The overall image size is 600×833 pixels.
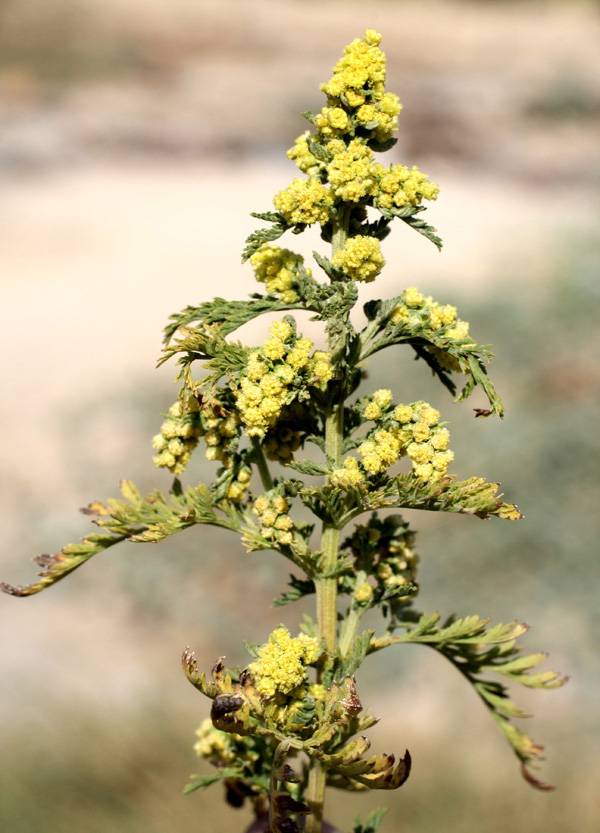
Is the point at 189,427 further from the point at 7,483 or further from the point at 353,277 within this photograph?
the point at 7,483

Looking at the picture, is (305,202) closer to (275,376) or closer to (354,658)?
(275,376)

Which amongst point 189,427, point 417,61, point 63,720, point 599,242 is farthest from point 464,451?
point 417,61

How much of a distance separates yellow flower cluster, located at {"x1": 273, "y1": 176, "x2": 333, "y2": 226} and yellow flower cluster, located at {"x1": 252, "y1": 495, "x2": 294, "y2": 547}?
74 centimetres

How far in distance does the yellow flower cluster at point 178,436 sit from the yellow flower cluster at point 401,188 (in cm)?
73

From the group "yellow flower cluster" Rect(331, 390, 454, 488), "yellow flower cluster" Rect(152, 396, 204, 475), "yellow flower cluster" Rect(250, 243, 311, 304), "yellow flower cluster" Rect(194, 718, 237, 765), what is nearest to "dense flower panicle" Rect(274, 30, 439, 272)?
"yellow flower cluster" Rect(250, 243, 311, 304)

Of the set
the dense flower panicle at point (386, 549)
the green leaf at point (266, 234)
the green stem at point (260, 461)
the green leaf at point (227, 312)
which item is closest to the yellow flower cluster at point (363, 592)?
the dense flower panicle at point (386, 549)

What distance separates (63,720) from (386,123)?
6197 millimetres

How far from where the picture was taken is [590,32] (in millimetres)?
22141

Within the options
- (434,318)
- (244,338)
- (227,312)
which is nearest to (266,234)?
(227,312)

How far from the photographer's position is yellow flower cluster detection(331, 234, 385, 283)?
2104mm

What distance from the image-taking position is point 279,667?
2174 millimetres

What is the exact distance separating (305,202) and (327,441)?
637 millimetres

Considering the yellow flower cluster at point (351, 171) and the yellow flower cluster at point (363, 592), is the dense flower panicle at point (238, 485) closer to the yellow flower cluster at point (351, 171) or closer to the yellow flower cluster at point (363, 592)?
the yellow flower cluster at point (363, 592)

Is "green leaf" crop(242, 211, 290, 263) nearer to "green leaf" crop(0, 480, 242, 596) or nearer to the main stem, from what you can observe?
the main stem
